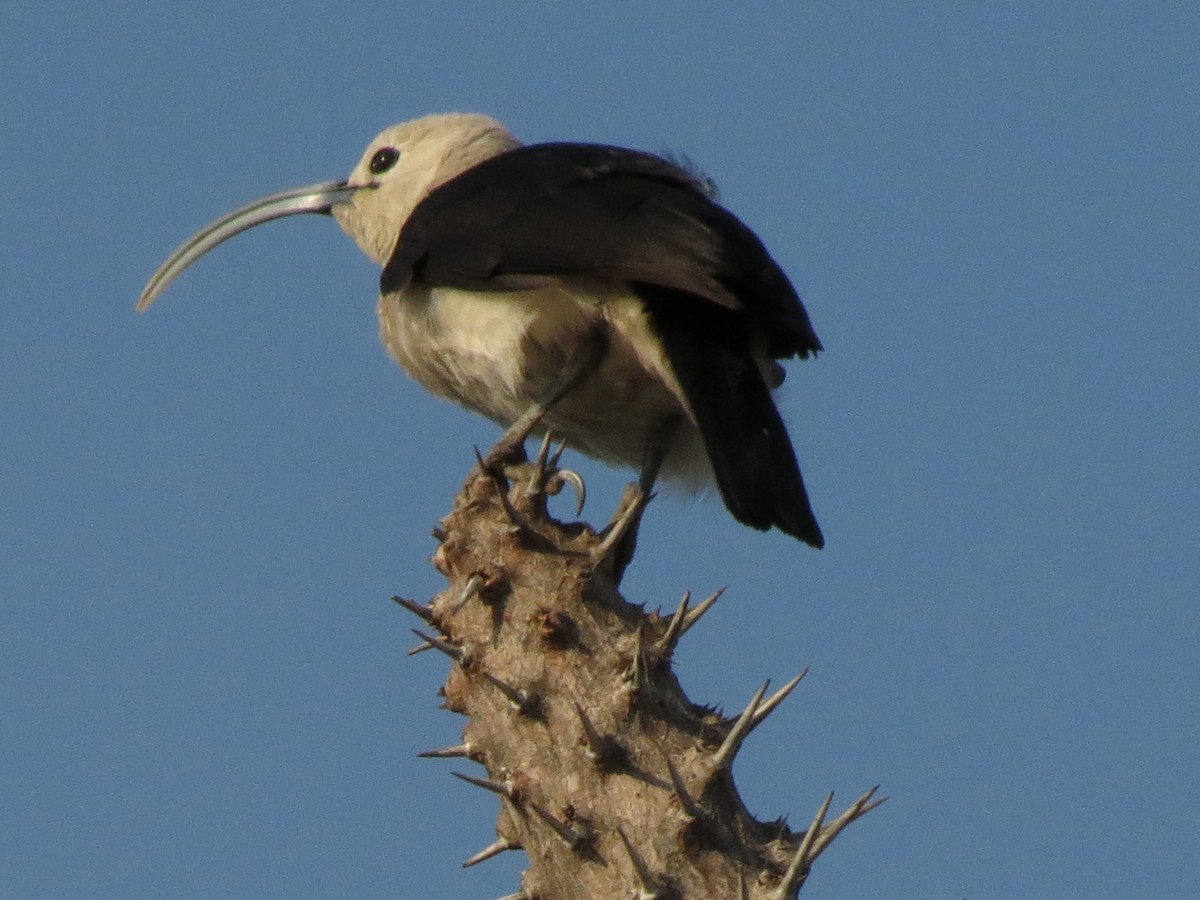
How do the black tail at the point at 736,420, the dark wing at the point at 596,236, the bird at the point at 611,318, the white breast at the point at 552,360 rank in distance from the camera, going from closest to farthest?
the black tail at the point at 736,420
the bird at the point at 611,318
the dark wing at the point at 596,236
the white breast at the point at 552,360

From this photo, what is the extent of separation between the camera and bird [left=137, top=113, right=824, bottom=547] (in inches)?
204

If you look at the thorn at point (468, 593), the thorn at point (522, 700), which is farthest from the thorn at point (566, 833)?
the thorn at point (468, 593)

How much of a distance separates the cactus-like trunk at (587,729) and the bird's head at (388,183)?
3.85m

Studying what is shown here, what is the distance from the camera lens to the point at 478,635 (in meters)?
4.15

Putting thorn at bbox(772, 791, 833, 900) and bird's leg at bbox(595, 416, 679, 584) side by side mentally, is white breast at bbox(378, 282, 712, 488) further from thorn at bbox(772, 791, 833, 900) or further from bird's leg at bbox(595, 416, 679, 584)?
thorn at bbox(772, 791, 833, 900)

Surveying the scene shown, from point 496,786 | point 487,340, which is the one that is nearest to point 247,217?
point 487,340

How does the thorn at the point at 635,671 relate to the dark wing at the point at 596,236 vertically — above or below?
below

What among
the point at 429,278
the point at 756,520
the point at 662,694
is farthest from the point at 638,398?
the point at 662,694

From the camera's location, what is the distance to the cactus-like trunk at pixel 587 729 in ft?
12.0

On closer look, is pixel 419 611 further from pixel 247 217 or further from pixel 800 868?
pixel 247 217

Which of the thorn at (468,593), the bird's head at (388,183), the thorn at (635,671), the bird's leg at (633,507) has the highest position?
the bird's head at (388,183)

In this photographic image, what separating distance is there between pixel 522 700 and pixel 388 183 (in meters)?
4.65

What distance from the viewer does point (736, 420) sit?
5129mm

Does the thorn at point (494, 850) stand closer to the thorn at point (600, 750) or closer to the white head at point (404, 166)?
the thorn at point (600, 750)
